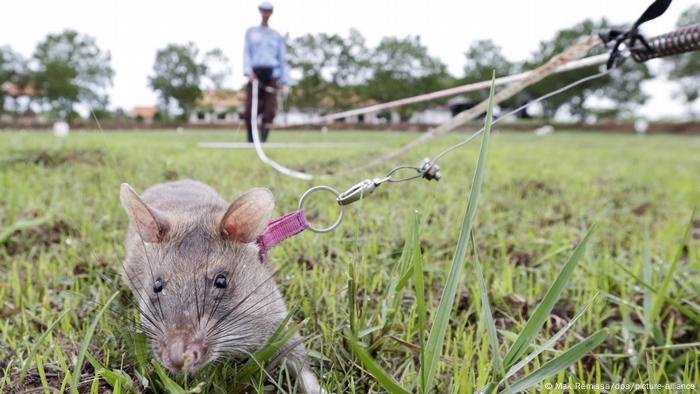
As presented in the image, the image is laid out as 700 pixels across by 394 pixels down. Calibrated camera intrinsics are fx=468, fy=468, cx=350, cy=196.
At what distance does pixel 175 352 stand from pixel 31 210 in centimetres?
289

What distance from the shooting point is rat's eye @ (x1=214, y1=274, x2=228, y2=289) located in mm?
1604

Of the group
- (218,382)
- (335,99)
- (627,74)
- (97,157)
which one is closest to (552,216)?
(218,382)

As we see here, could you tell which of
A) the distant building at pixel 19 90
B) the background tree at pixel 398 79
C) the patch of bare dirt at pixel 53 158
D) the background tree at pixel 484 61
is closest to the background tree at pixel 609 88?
the background tree at pixel 398 79

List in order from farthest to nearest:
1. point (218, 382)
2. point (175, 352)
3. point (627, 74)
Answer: point (627, 74) → point (218, 382) → point (175, 352)

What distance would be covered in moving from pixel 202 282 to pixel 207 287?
2cm

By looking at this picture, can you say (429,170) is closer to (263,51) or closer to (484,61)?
(263,51)

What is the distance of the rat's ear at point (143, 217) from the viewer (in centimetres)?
163

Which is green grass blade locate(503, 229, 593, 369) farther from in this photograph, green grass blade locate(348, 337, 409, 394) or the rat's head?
the rat's head

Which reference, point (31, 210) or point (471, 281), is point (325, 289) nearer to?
point (471, 281)

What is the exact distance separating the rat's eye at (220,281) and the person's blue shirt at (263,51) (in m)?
6.37

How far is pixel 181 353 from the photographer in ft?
4.28

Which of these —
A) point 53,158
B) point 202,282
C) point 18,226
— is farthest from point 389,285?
point 53,158

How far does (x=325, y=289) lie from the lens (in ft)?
7.14

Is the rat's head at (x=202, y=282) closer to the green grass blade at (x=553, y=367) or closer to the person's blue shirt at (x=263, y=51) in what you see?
the green grass blade at (x=553, y=367)
